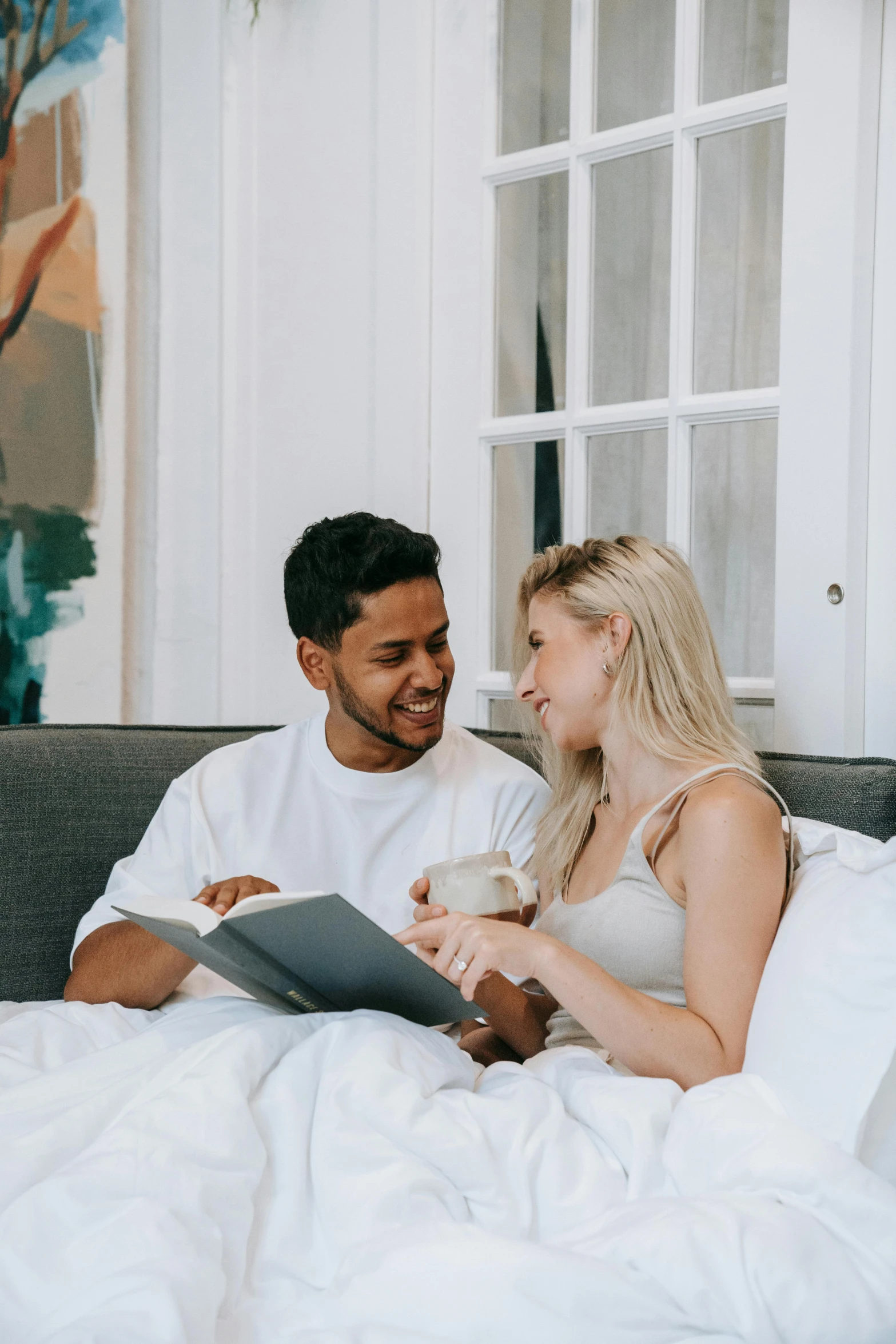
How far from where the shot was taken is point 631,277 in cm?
209

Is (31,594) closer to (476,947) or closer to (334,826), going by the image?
(334,826)

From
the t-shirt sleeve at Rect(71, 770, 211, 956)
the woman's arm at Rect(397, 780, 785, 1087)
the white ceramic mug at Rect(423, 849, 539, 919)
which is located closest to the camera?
the woman's arm at Rect(397, 780, 785, 1087)

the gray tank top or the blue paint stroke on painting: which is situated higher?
the blue paint stroke on painting

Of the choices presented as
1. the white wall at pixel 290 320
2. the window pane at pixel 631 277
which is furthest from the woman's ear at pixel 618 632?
the white wall at pixel 290 320

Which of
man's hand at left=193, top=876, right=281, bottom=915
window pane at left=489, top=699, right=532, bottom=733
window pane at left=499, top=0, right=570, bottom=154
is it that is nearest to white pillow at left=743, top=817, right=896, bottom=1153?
man's hand at left=193, top=876, right=281, bottom=915

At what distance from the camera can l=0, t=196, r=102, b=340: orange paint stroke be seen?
2.34 meters

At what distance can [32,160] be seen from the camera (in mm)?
2359

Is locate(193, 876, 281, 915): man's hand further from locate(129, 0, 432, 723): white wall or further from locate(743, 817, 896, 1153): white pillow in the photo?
locate(129, 0, 432, 723): white wall

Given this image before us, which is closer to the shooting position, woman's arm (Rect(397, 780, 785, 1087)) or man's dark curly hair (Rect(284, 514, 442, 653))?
woman's arm (Rect(397, 780, 785, 1087))

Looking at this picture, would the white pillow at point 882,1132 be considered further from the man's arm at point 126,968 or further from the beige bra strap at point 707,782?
the man's arm at point 126,968

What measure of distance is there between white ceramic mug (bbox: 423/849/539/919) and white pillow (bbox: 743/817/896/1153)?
282 millimetres

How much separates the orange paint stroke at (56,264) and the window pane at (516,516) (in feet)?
3.03

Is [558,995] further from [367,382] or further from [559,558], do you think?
[367,382]

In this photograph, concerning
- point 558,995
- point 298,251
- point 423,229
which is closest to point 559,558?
point 558,995
